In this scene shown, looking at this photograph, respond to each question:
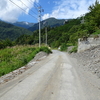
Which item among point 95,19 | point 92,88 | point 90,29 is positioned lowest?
point 92,88

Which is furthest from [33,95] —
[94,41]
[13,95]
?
[94,41]

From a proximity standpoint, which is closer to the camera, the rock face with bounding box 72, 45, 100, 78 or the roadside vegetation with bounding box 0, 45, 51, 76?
the rock face with bounding box 72, 45, 100, 78

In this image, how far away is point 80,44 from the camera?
59.4 ft

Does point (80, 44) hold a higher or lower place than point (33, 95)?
higher

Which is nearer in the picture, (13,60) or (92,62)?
(92,62)

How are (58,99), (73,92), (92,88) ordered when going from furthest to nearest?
(92,88) → (73,92) → (58,99)

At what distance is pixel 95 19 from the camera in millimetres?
22953

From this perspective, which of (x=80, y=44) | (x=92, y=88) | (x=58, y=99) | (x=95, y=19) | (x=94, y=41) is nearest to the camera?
(x=58, y=99)

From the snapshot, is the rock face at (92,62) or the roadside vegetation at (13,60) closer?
the rock face at (92,62)

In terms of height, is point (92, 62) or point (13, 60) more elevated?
point (92, 62)

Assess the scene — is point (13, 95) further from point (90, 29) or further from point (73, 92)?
point (90, 29)

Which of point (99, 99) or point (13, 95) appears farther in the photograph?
point (13, 95)

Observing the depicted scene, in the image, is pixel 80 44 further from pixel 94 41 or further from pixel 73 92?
pixel 73 92

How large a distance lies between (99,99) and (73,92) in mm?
991
